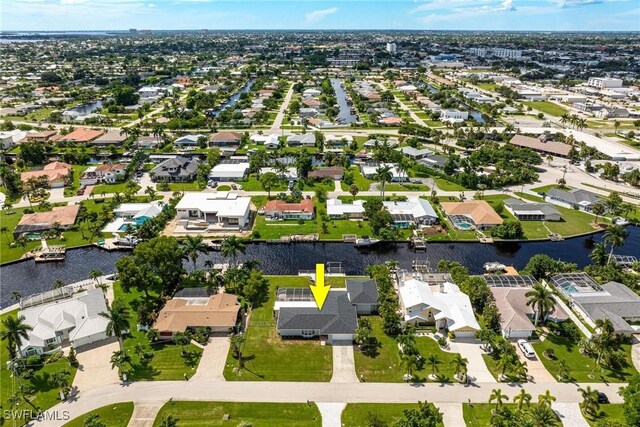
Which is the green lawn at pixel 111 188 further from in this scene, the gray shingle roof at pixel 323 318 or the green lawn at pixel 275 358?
the gray shingle roof at pixel 323 318

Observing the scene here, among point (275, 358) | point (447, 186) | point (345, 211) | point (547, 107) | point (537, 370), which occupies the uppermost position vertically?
point (547, 107)

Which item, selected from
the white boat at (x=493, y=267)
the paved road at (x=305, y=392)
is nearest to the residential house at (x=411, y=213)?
the white boat at (x=493, y=267)

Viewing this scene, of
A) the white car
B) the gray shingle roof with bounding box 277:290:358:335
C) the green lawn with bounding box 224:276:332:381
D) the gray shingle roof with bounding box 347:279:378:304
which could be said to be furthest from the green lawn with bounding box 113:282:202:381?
the white car

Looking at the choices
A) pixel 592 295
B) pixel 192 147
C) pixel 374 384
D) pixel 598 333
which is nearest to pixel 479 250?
pixel 592 295

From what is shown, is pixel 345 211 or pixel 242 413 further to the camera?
pixel 345 211

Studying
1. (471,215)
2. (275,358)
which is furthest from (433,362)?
(471,215)

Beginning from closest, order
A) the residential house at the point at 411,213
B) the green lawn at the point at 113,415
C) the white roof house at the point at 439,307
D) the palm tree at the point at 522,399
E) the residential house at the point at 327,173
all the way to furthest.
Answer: the palm tree at the point at 522,399
the green lawn at the point at 113,415
the white roof house at the point at 439,307
the residential house at the point at 411,213
the residential house at the point at 327,173

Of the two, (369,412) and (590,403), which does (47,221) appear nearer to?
(369,412)
